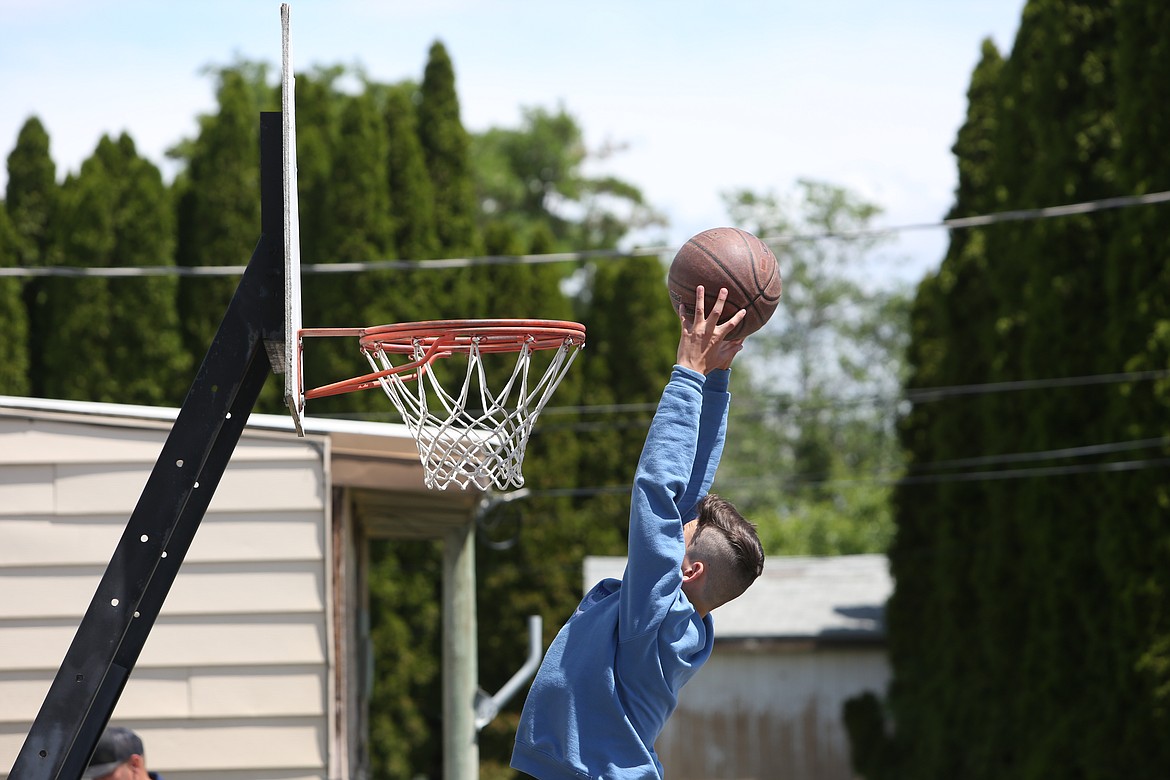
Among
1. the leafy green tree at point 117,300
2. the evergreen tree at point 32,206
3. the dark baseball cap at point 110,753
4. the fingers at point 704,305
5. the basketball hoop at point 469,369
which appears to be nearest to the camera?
the fingers at point 704,305

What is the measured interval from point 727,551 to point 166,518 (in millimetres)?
1497

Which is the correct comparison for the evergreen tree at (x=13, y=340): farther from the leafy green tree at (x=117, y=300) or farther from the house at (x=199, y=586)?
the house at (x=199, y=586)

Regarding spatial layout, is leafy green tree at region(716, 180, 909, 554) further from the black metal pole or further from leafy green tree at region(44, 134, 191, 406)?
the black metal pole

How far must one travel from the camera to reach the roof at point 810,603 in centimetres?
2086

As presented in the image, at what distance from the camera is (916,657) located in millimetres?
17922

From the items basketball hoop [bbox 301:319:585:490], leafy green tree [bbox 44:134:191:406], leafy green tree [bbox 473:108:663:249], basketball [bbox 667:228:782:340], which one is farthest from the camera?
leafy green tree [bbox 473:108:663:249]

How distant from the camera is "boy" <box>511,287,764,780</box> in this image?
3057 mm

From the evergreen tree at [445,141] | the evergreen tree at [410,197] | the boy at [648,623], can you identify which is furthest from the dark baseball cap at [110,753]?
the evergreen tree at [445,141]

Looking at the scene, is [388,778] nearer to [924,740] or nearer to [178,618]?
[924,740]

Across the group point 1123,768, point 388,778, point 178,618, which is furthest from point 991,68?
point 178,618

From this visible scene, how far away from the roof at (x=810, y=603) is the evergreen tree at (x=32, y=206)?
8.40 meters

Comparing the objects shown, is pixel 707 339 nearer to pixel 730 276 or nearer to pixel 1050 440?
pixel 730 276

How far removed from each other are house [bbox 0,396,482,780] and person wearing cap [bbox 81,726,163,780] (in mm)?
1837

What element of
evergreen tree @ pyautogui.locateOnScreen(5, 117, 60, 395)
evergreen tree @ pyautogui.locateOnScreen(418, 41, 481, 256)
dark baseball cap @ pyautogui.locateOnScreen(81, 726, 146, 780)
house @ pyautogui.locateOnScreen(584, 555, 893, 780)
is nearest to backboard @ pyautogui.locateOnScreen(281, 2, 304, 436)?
dark baseball cap @ pyautogui.locateOnScreen(81, 726, 146, 780)
